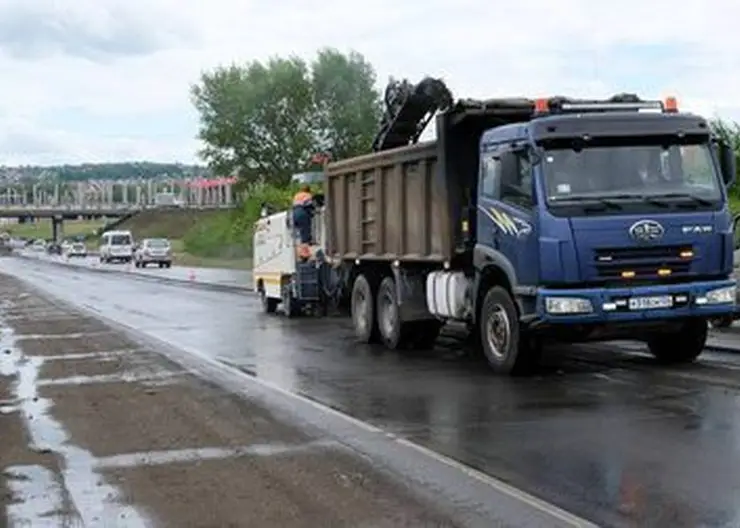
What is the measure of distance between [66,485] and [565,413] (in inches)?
181

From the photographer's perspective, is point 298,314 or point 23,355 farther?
point 298,314

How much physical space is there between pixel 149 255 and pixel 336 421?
190 feet

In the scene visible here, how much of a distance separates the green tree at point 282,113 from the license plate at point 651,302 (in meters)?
59.5

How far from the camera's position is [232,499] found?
24.7 ft

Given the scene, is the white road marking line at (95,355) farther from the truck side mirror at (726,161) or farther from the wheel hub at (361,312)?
the truck side mirror at (726,161)

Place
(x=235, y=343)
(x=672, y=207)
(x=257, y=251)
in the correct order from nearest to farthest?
(x=672, y=207)
(x=235, y=343)
(x=257, y=251)

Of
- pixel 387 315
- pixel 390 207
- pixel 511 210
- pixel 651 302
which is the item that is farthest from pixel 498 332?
pixel 387 315

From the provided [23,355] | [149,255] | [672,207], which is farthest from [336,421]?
[149,255]

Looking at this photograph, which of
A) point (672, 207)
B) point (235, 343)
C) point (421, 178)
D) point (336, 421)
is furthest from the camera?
point (235, 343)

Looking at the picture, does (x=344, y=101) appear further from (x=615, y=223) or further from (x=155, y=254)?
(x=615, y=223)

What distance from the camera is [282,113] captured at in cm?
7319

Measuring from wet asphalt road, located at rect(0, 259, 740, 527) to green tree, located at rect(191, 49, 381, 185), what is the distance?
5327cm

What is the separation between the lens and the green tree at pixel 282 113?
7262cm

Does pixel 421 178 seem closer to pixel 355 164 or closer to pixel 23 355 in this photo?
pixel 355 164
